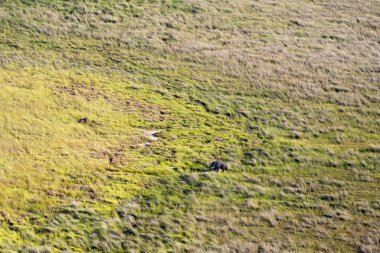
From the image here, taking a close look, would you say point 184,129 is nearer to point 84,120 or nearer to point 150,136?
point 150,136

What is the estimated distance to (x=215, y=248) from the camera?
67.8ft

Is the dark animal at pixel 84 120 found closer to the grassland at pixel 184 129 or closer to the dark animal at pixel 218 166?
the grassland at pixel 184 129

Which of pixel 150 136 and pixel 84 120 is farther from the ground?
pixel 84 120

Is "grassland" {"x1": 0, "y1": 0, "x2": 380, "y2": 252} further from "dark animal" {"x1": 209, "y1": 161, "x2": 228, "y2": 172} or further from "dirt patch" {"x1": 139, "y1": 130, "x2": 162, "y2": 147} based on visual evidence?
"dark animal" {"x1": 209, "y1": 161, "x2": 228, "y2": 172}

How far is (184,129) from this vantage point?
28.7 meters

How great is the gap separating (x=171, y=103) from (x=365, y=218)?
41.2 feet

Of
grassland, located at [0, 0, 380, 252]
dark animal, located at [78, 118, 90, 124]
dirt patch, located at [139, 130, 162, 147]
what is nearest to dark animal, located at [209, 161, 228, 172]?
grassland, located at [0, 0, 380, 252]

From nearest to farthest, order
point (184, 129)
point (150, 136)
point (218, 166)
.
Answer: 1. point (218, 166)
2. point (150, 136)
3. point (184, 129)

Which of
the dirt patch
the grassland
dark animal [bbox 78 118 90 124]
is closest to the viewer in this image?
the grassland

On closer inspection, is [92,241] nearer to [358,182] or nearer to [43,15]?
[358,182]

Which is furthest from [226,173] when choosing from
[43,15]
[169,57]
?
[43,15]

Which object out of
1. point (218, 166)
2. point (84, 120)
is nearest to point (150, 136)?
point (84, 120)

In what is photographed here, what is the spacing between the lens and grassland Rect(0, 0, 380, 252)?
853 inches

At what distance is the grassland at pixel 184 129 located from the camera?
21.7m
